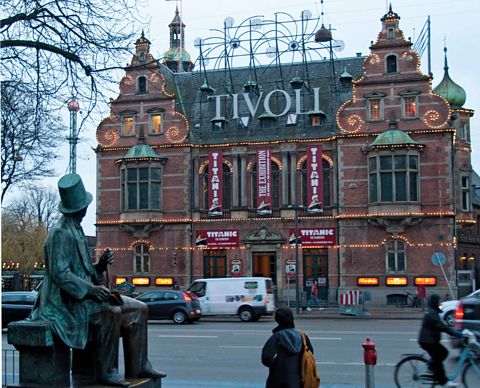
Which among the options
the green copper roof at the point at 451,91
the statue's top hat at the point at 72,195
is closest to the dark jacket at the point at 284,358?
the statue's top hat at the point at 72,195

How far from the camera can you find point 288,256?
40.0 metres

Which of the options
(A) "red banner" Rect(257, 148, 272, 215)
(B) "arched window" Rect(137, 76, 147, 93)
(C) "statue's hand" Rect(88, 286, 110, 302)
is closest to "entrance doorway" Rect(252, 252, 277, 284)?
(A) "red banner" Rect(257, 148, 272, 215)

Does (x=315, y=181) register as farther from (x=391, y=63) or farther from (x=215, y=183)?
(x=391, y=63)

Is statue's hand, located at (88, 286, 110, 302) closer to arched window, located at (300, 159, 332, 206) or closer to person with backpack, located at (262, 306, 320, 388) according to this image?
person with backpack, located at (262, 306, 320, 388)

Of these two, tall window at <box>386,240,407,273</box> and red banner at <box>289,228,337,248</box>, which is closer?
tall window at <box>386,240,407,273</box>

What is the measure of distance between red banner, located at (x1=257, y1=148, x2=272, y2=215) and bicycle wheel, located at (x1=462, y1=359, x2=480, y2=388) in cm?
2820

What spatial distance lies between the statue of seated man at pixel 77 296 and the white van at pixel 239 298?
2331 centimetres

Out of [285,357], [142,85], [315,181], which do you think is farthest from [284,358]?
[142,85]

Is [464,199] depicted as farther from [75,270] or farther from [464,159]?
[75,270]

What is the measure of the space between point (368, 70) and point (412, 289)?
39.8 feet

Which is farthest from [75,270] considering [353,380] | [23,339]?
[353,380]

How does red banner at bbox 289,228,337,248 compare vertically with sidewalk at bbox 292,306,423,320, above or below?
above

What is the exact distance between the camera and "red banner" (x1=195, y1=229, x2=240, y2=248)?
135 ft

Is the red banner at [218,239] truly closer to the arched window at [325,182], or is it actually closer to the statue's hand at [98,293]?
the arched window at [325,182]
